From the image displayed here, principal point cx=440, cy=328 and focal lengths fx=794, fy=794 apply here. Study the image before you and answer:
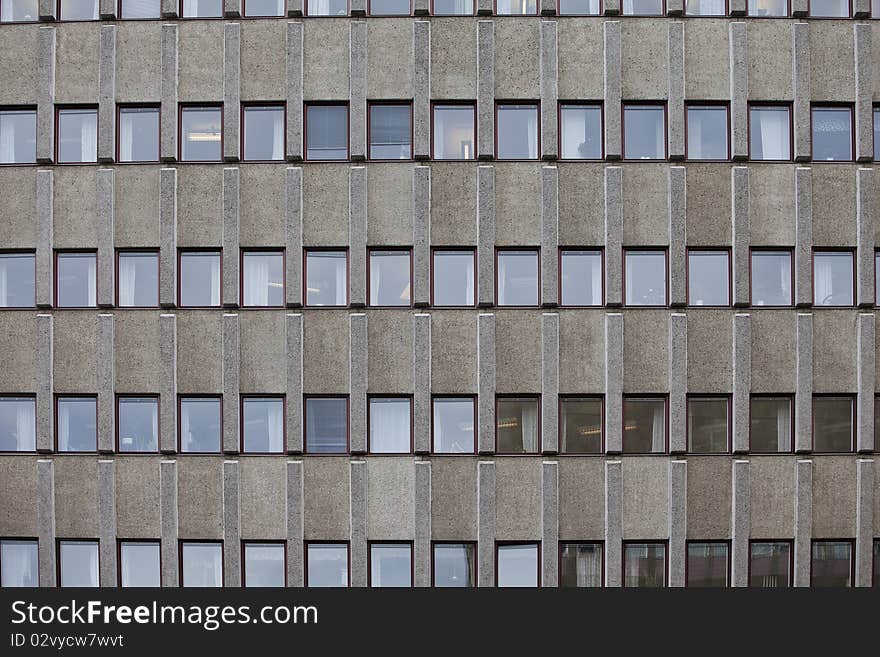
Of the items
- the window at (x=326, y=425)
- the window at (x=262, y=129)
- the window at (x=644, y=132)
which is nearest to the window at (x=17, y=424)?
the window at (x=326, y=425)

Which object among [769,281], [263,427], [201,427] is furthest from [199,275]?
[769,281]

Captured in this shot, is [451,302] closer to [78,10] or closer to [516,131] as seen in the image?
[516,131]

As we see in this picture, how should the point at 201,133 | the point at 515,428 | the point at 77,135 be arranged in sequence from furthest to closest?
the point at 77,135
the point at 201,133
the point at 515,428

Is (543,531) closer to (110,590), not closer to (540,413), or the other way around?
(540,413)

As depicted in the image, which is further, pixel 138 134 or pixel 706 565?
pixel 138 134

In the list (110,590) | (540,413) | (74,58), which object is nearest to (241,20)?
(74,58)

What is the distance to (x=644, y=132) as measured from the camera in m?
18.9

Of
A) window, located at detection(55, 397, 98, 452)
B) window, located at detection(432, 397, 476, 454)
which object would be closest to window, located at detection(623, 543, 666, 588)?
window, located at detection(432, 397, 476, 454)

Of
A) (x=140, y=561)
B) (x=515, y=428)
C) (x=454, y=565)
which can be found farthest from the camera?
(x=140, y=561)

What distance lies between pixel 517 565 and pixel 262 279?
8981mm

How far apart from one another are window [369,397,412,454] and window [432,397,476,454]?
2.15 feet

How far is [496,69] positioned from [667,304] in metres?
6.85

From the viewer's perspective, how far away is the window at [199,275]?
18.8 metres

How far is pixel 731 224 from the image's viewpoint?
61.0ft
